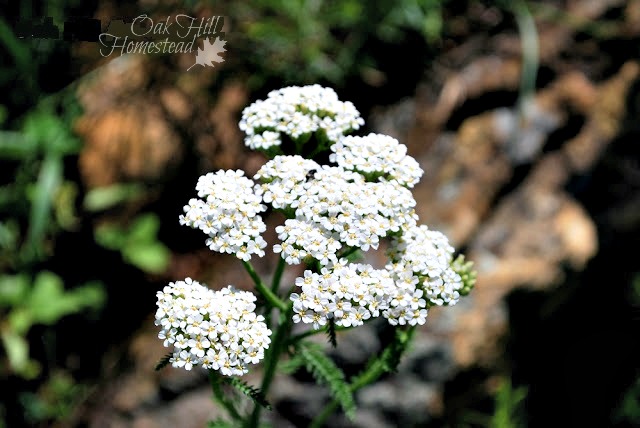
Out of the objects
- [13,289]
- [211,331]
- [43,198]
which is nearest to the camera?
[211,331]

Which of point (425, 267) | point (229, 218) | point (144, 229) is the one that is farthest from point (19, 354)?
point (425, 267)

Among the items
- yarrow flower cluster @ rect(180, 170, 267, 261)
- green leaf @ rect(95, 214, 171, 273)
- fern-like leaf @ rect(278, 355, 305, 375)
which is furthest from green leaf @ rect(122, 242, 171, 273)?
yarrow flower cluster @ rect(180, 170, 267, 261)

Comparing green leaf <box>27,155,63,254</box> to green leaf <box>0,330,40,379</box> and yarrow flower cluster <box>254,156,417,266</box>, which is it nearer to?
green leaf <box>0,330,40,379</box>

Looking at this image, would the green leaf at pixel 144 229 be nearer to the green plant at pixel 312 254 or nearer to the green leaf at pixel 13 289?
the green leaf at pixel 13 289

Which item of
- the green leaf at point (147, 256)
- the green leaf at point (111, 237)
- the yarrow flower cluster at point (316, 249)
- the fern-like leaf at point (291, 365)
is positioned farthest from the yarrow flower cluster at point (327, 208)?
the green leaf at point (111, 237)

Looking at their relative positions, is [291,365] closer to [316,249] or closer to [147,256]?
[316,249]

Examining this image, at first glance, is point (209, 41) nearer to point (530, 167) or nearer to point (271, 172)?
point (530, 167)

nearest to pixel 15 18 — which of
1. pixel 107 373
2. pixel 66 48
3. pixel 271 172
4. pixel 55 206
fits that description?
pixel 66 48
